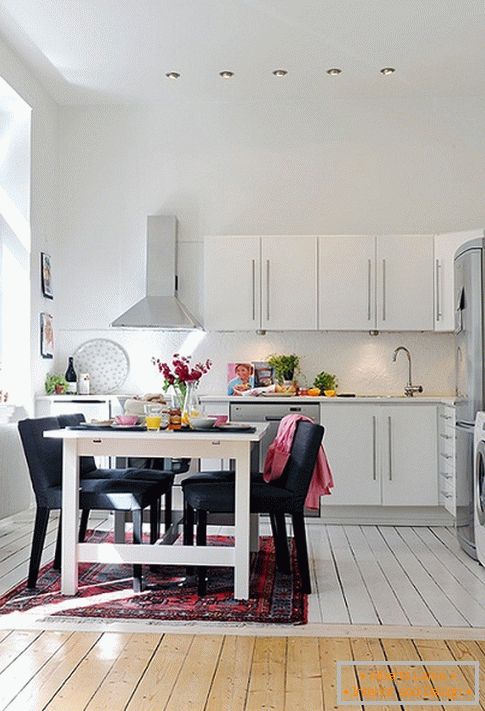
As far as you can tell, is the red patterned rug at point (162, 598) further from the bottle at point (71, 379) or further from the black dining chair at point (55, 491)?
the bottle at point (71, 379)

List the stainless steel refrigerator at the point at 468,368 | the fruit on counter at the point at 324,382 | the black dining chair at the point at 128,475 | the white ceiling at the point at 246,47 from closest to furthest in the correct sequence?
the black dining chair at the point at 128,475
the stainless steel refrigerator at the point at 468,368
the white ceiling at the point at 246,47
the fruit on counter at the point at 324,382

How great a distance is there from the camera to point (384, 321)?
6.19 metres

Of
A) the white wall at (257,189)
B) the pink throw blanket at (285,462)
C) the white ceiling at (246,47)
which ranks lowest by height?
the pink throw blanket at (285,462)

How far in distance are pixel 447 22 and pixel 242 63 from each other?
1.45 m

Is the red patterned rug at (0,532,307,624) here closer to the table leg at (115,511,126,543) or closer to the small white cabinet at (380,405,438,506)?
the table leg at (115,511,126,543)

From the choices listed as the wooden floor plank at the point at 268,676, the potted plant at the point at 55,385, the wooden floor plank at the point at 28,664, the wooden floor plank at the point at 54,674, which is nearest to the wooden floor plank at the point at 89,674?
the wooden floor plank at the point at 54,674

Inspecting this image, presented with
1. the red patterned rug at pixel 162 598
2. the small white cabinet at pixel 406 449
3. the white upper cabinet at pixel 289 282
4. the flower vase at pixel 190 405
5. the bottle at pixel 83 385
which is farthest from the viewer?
the bottle at pixel 83 385

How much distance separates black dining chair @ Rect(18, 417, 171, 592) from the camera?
391 cm

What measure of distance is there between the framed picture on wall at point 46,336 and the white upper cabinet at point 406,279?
8.27 feet

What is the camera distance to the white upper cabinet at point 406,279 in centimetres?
615

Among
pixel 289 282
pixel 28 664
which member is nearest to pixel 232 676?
pixel 28 664

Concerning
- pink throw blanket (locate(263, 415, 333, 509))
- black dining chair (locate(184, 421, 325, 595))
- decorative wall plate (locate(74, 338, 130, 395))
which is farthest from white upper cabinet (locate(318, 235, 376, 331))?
black dining chair (locate(184, 421, 325, 595))

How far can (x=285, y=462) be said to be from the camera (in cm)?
425

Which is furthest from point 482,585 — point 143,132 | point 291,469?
point 143,132
